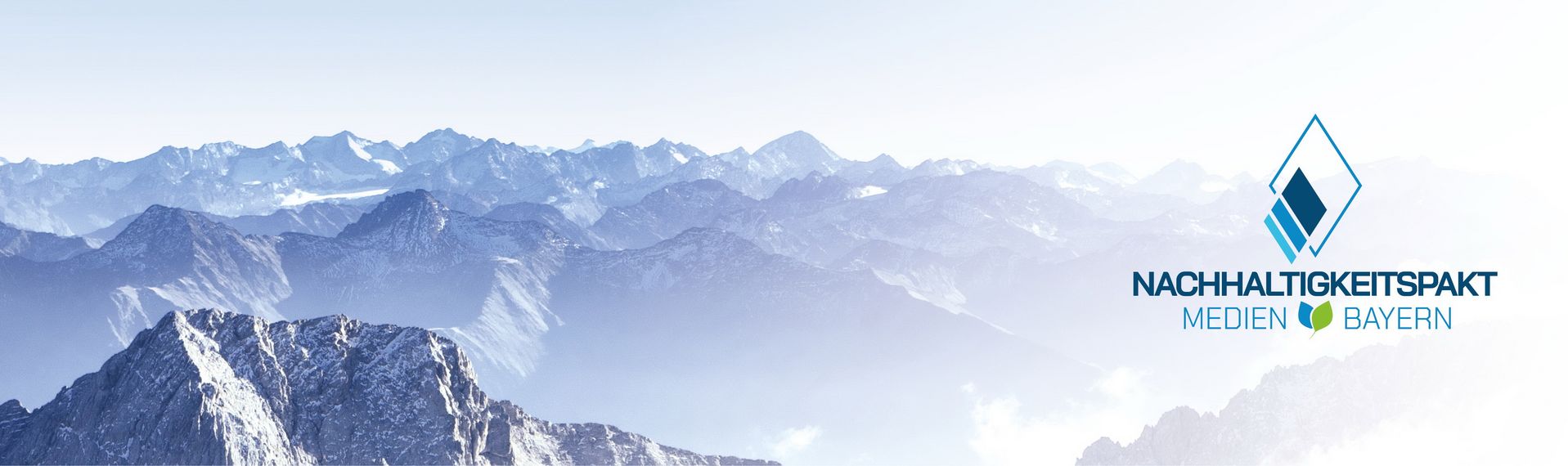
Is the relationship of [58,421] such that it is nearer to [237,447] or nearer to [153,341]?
[153,341]

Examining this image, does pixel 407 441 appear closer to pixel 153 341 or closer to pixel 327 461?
pixel 327 461

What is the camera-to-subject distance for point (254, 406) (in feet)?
595

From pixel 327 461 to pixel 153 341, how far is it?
3033cm

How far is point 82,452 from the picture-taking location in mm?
173250

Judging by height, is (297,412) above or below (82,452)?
above

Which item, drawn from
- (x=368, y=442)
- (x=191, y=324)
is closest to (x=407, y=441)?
(x=368, y=442)

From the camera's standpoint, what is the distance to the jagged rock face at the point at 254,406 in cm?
17388

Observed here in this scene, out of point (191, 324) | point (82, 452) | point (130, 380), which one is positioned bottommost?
point (82, 452)

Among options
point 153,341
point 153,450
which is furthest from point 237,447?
point 153,341

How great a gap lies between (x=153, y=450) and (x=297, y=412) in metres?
21.2

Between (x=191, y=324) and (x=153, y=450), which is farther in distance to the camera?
(x=191, y=324)

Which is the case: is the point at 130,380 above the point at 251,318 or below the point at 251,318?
below

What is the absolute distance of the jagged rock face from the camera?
174 metres

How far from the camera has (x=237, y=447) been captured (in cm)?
17462
